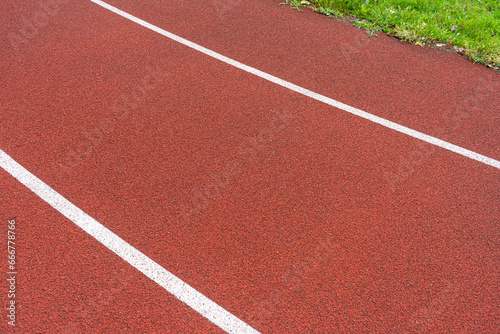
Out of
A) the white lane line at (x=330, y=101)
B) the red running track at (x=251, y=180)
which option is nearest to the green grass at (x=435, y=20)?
the red running track at (x=251, y=180)

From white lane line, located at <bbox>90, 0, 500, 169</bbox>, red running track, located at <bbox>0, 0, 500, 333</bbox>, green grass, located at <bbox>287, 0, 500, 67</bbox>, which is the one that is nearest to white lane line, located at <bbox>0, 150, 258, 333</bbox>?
red running track, located at <bbox>0, 0, 500, 333</bbox>

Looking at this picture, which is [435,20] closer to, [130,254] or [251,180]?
[251,180]

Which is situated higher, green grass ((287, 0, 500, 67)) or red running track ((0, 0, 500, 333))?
green grass ((287, 0, 500, 67))

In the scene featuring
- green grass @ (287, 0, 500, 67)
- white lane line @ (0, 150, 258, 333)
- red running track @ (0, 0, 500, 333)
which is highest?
green grass @ (287, 0, 500, 67)

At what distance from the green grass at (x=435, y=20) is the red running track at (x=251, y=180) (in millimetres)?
340

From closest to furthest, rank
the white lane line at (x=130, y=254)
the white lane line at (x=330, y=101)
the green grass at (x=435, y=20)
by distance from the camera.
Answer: the white lane line at (x=130, y=254) → the white lane line at (x=330, y=101) → the green grass at (x=435, y=20)

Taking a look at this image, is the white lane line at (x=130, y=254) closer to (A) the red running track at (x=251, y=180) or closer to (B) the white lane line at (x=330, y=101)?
(A) the red running track at (x=251, y=180)

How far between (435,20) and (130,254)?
6551 millimetres

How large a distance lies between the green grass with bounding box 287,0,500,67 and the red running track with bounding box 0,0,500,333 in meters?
0.34

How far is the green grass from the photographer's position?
5391 millimetres

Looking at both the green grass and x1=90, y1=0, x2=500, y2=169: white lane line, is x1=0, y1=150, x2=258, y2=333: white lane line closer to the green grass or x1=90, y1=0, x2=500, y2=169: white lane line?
x1=90, y1=0, x2=500, y2=169: white lane line

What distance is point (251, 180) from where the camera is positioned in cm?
366

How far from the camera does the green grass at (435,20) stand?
5.39 meters

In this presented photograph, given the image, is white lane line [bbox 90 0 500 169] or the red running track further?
white lane line [bbox 90 0 500 169]
